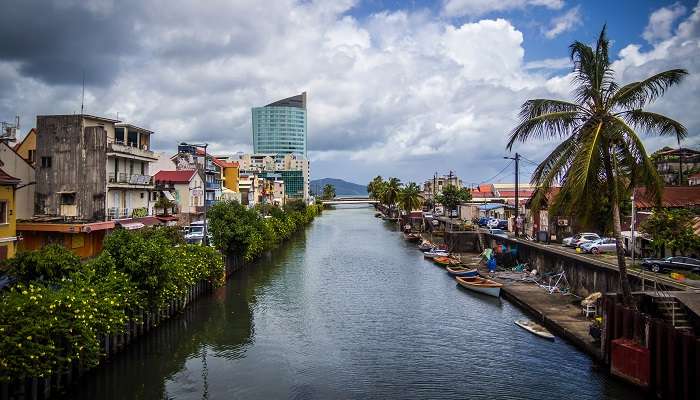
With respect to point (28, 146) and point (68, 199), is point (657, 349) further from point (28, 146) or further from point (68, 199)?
point (28, 146)

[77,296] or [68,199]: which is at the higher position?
[68,199]

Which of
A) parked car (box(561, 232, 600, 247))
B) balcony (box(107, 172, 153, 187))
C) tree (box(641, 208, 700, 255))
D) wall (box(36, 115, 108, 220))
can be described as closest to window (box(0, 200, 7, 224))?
wall (box(36, 115, 108, 220))

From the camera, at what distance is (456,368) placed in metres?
26.1

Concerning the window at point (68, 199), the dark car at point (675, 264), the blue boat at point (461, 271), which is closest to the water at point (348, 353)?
the blue boat at point (461, 271)

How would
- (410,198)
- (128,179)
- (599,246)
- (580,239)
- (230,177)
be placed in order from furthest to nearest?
(410,198), (230,177), (128,179), (580,239), (599,246)

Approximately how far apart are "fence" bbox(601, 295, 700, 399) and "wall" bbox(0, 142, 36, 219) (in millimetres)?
48168

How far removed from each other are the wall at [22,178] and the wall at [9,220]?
12720 mm

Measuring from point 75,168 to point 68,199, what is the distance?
3.23 metres

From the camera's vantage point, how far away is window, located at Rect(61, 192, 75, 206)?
4880 centimetres

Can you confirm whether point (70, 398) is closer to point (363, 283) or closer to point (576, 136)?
point (576, 136)

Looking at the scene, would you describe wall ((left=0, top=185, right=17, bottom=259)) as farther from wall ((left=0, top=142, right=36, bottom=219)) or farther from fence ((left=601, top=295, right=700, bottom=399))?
fence ((left=601, top=295, right=700, bottom=399))

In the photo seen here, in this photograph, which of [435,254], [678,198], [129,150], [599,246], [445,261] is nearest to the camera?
[599,246]

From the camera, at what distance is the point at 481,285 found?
4431 cm

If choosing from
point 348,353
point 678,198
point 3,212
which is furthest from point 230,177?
point 348,353
